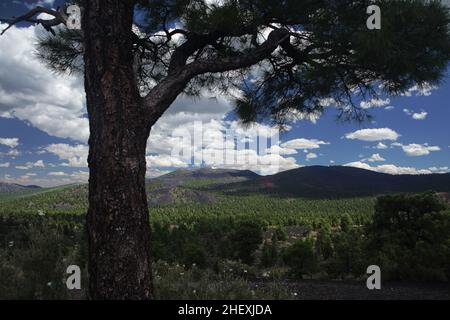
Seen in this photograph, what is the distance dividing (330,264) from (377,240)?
1621mm

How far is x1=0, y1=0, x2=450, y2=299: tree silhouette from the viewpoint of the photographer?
3770 millimetres

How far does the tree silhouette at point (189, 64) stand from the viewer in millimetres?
3770

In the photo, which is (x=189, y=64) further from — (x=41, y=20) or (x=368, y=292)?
(x=368, y=292)

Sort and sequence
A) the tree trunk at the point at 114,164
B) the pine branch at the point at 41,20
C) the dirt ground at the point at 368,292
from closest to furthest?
the tree trunk at the point at 114,164
the pine branch at the point at 41,20
the dirt ground at the point at 368,292

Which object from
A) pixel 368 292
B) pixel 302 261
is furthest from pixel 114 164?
pixel 302 261

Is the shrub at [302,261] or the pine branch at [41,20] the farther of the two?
the shrub at [302,261]

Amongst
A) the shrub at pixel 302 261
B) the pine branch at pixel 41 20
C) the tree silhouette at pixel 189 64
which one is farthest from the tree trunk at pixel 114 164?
the shrub at pixel 302 261

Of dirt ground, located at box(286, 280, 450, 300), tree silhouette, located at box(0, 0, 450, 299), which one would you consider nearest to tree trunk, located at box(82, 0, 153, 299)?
tree silhouette, located at box(0, 0, 450, 299)

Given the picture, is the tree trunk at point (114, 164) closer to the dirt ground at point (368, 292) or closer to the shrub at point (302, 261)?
the dirt ground at point (368, 292)

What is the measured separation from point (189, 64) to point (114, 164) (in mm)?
1780

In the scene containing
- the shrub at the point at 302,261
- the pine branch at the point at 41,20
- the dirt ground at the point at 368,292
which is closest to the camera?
the pine branch at the point at 41,20

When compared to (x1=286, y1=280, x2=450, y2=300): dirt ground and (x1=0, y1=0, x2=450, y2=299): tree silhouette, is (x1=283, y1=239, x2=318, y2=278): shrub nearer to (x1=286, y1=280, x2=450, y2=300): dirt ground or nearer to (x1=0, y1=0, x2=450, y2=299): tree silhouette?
(x1=286, y1=280, x2=450, y2=300): dirt ground

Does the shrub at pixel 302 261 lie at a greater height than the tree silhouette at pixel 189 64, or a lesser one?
lesser

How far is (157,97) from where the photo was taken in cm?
448
